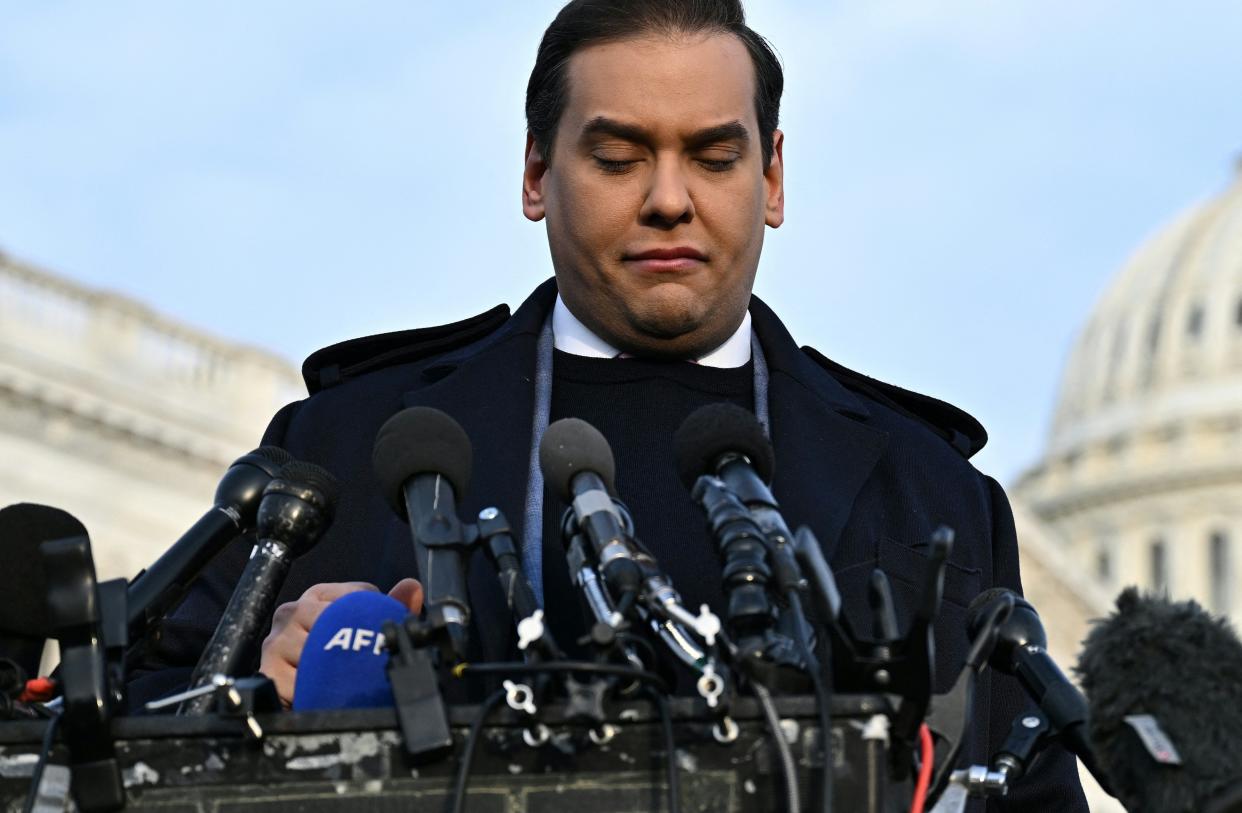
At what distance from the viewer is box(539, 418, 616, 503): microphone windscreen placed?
3510 millimetres

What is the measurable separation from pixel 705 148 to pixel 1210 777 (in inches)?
56.3

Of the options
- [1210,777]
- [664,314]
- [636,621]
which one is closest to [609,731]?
[636,621]

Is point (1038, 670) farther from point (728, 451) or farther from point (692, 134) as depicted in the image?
point (692, 134)

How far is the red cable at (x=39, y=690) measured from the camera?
3723 mm

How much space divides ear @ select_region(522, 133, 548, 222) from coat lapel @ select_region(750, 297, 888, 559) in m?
0.39

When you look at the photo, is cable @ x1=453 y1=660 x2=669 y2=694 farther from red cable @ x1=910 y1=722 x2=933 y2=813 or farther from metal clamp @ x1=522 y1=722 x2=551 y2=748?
red cable @ x1=910 y1=722 x2=933 y2=813

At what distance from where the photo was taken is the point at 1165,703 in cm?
314

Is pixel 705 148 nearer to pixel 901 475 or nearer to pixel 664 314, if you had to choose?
pixel 664 314

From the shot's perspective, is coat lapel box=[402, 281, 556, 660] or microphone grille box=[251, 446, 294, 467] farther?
coat lapel box=[402, 281, 556, 660]

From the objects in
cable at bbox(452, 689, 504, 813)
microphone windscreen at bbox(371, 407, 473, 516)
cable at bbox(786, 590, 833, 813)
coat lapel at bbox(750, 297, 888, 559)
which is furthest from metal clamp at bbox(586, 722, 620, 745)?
coat lapel at bbox(750, 297, 888, 559)

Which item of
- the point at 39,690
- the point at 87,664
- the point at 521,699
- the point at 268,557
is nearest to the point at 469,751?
the point at 521,699

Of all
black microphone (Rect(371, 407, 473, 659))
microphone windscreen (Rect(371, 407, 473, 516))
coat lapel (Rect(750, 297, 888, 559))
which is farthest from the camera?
coat lapel (Rect(750, 297, 888, 559))

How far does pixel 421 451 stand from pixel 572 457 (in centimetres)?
18

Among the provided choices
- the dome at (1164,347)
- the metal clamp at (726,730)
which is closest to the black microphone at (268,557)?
the metal clamp at (726,730)
